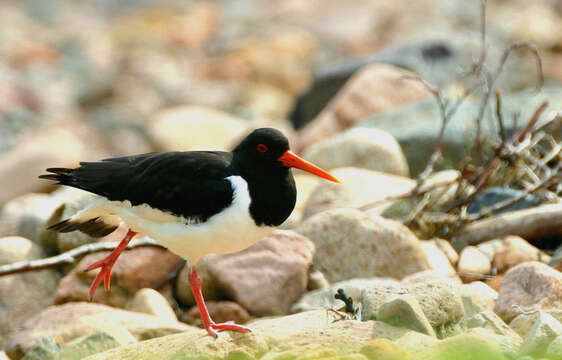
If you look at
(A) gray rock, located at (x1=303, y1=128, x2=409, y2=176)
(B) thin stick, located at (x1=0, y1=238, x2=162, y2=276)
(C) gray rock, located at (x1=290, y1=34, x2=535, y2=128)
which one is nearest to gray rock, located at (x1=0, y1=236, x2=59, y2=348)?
(B) thin stick, located at (x1=0, y1=238, x2=162, y2=276)

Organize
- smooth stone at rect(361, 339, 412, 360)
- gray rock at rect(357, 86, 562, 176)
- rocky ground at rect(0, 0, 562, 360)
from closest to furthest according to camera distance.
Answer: smooth stone at rect(361, 339, 412, 360) < rocky ground at rect(0, 0, 562, 360) < gray rock at rect(357, 86, 562, 176)

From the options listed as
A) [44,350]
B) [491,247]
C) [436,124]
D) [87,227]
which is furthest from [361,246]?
[436,124]

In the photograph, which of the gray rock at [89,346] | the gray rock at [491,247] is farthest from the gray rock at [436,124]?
the gray rock at [89,346]

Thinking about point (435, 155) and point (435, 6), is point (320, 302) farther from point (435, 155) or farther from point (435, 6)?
point (435, 6)

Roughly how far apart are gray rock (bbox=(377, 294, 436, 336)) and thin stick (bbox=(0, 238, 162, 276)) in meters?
3.09

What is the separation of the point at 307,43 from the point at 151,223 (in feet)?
68.3

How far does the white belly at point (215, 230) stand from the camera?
5121 millimetres

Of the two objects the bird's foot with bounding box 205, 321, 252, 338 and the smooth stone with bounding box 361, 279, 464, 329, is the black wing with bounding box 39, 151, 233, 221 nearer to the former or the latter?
the bird's foot with bounding box 205, 321, 252, 338

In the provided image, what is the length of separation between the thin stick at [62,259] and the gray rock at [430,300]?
2.87 metres

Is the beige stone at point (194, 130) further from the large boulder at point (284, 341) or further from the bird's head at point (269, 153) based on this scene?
the large boulder at point (284, 341)

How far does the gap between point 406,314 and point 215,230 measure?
1277 millimetres

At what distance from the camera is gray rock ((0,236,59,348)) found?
731 centimetres

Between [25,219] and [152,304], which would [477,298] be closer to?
[152,304]

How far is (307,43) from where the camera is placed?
1012 inches
